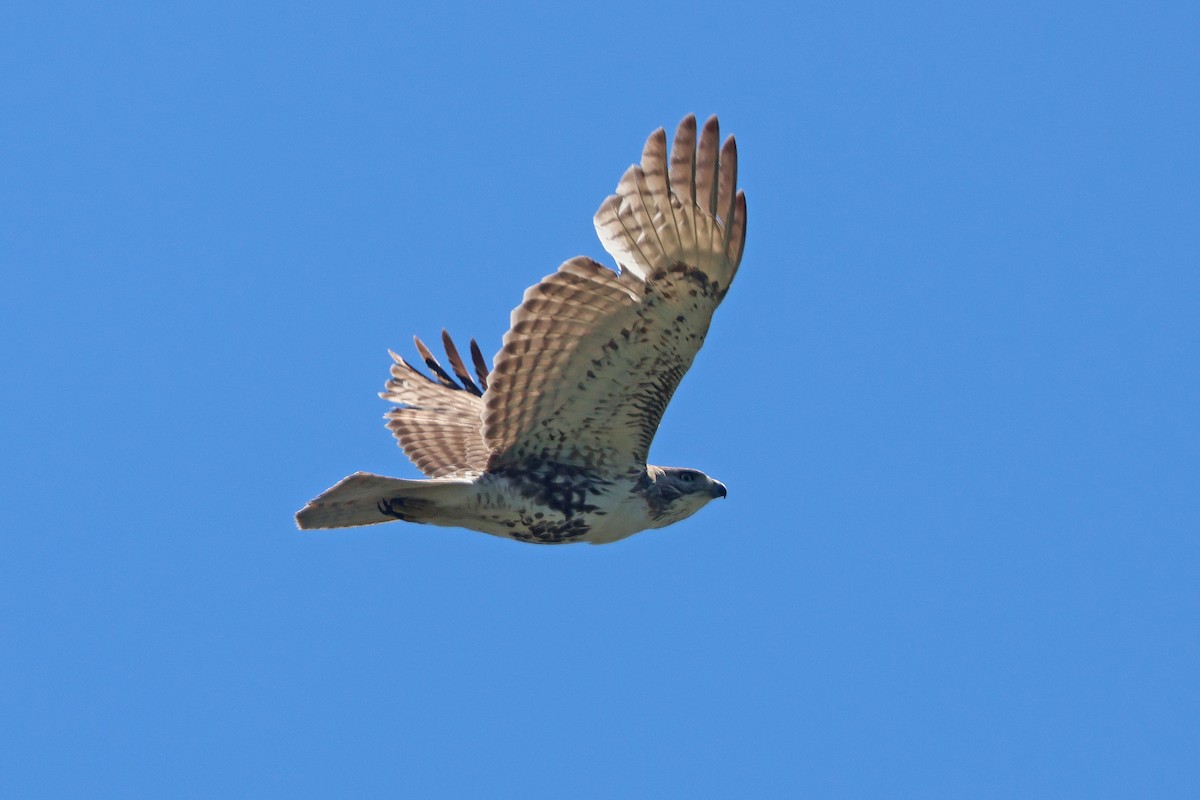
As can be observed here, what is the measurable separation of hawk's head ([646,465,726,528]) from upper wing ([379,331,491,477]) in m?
1.70

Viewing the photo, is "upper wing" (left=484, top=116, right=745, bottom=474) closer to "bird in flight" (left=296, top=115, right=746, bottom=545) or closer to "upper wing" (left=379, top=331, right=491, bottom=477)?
"bird in flight" (left=296, top=115, right=746, bottom=545)

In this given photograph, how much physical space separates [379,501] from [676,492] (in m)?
2.05

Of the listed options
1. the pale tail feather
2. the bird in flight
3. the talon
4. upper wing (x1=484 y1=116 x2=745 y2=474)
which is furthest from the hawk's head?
the talon

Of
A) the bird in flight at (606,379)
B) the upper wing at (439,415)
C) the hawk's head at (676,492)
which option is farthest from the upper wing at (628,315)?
the upper wing at (439,415)

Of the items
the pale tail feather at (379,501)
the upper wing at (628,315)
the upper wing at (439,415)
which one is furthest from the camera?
the upper wing at (439,415)

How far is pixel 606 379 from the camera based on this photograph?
10.5 m

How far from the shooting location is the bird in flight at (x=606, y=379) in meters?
→ 9.80

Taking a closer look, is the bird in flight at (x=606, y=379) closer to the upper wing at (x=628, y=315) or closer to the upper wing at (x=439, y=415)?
→ the upper wing at (x=628, y=315)

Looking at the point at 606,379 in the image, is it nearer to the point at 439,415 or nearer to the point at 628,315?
the point at 628,315

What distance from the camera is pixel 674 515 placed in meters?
11.4

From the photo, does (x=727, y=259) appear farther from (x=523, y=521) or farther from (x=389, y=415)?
(x=389, y=415)

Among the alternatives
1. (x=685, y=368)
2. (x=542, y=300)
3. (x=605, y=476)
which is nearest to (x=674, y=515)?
(x=605, y=476)

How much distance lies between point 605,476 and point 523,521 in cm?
63

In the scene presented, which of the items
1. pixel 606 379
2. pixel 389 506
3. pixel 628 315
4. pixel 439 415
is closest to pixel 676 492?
pixel 606 379
